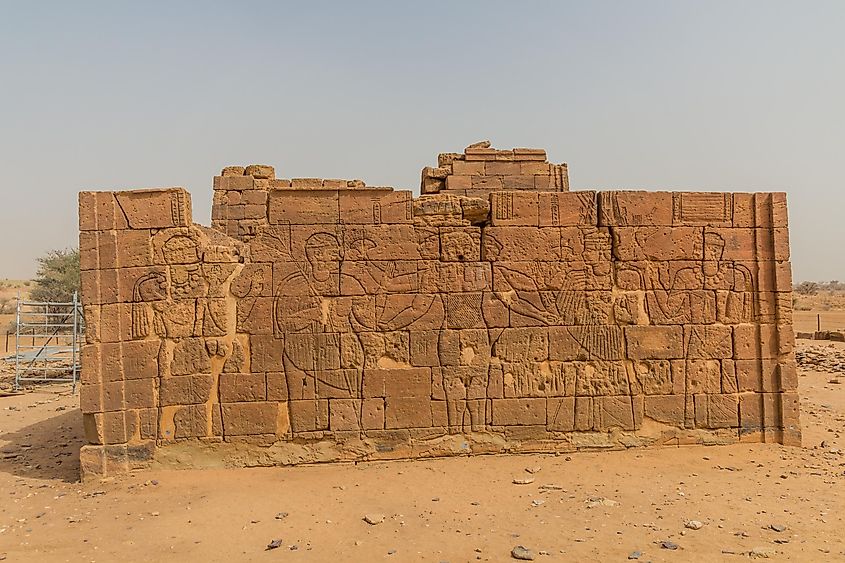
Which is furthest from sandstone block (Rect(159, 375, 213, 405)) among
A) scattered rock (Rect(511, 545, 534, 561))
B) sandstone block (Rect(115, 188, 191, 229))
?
scattered rock (Rect(511, 545, 534, 561))

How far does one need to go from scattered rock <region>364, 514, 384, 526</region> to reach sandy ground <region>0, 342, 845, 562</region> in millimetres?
65

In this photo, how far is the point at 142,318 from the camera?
20.7 ft

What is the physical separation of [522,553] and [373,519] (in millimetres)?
1331

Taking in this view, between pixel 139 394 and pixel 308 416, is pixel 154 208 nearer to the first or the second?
pixel 139 394

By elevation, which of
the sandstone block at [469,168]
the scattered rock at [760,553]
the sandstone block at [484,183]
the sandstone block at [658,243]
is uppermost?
the sandstone block at [469,168]

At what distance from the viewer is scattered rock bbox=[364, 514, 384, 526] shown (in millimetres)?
4867

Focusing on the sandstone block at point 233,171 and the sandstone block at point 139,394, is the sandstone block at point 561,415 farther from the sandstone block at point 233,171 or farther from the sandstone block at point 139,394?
the sandstone block at point 233,171

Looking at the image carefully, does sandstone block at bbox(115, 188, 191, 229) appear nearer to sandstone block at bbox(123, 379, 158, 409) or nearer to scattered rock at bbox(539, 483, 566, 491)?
sandstone block at bbox(123, 379, 158, 409)

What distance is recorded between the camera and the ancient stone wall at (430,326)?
629cm

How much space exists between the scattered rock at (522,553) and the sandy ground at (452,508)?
0.06 meters

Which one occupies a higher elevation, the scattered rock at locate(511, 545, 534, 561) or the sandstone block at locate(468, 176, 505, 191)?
the sandstone block at locate(468, 176, 505, 191)

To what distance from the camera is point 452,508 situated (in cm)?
514

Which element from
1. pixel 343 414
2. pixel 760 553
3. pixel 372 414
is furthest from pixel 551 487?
pixel 343 414

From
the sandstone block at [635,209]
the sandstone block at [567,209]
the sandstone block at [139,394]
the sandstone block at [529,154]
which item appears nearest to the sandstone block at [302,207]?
the sandstone block at [139,394]
